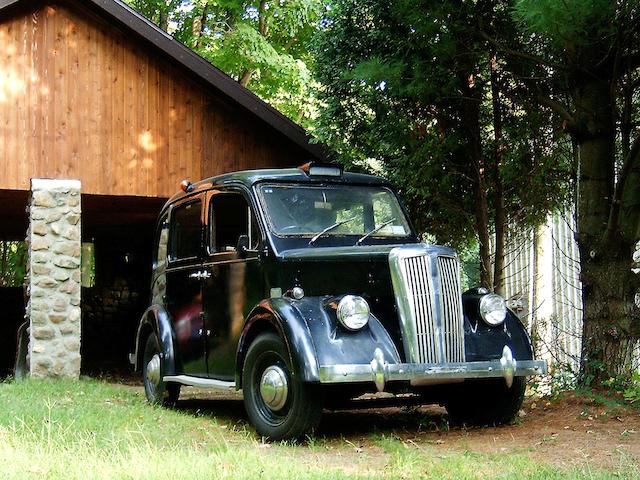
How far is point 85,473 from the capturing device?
15.4 ft

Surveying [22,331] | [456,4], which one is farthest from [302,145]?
[22,331]

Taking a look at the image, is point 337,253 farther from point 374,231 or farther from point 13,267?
point 13,267

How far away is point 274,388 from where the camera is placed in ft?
20.7

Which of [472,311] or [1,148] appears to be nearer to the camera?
[472,311]

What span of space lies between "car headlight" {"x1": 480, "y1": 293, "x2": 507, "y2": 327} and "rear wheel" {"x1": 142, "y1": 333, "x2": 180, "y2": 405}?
3146 mm

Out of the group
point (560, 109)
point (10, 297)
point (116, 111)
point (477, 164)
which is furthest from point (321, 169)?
point (10, 297)

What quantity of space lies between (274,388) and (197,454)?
0.97 metres

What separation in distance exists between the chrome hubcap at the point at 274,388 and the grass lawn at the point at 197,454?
307mm

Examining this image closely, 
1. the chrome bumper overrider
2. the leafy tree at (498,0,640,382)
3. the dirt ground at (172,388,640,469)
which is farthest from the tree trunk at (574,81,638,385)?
the chrome bumper overrider

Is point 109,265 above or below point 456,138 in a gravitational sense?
below

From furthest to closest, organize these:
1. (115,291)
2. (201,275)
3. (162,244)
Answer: (115,291) < (162,244) < (201,275)

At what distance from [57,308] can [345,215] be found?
505 cm

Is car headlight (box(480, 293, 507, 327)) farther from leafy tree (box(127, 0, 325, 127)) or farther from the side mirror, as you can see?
leafy tree (box(127, 0, 325, 127))

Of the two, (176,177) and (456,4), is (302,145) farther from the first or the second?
(456,4)
